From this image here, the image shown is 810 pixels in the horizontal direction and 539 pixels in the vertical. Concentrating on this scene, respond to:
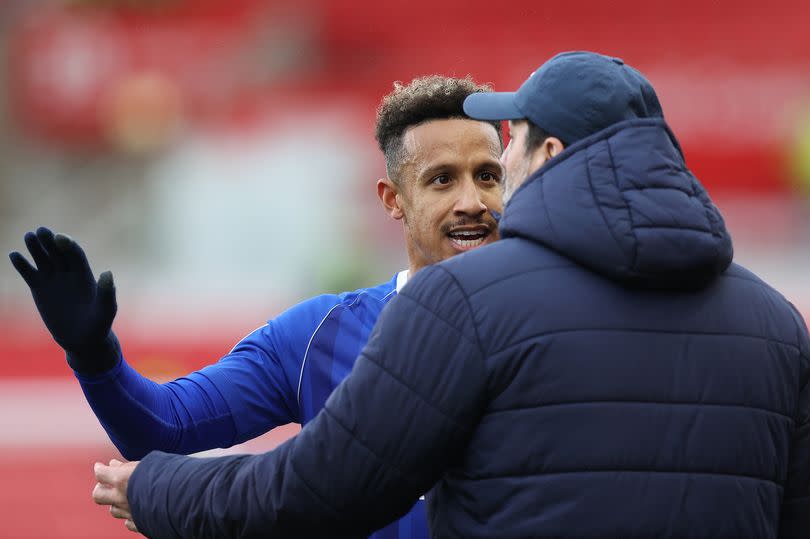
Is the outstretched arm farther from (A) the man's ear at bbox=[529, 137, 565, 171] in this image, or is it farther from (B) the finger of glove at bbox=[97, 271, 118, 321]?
A: (A) the man's ear at bbox=[529, 137, 565, 171]

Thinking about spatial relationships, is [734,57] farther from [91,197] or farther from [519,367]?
[519,367]

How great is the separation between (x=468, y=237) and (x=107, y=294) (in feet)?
2.91

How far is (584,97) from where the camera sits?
1788mm

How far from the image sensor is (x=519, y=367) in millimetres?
1652

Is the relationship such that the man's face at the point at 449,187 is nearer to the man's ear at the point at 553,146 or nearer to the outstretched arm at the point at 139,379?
the outstretched arm at the point at 139,379

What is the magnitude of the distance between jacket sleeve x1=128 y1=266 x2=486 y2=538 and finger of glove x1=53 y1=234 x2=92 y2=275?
69cm

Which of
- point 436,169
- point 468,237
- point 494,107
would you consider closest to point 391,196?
point 436,169

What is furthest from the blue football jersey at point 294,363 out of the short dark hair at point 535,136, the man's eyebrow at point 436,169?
the short dark hair at point 535,136

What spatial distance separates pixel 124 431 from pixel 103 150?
8504 millimetres


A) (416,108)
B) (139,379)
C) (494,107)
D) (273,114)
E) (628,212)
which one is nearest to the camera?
(628,212)

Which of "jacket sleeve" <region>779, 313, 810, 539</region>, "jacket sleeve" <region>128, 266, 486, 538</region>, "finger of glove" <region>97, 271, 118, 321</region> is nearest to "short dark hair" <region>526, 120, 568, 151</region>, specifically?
"jacket sleeve" <region>128, 266, 486, 538</region>

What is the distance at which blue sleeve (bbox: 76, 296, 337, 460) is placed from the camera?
2.43m

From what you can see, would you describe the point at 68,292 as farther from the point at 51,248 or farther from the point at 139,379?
the point at 139,379

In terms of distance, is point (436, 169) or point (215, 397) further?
point (436, 169)
